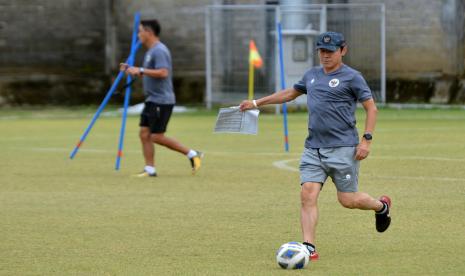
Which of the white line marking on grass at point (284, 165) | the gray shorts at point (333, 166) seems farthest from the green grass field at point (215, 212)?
the gray shorts at point (333, 166)

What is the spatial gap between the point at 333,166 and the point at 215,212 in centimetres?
292

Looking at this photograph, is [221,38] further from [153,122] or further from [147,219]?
[147,219]

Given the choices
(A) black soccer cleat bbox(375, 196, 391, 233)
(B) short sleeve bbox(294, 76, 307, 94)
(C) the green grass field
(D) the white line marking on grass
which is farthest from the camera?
(D) the white line marking on grass

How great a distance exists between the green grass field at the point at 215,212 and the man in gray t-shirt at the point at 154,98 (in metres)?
0.35

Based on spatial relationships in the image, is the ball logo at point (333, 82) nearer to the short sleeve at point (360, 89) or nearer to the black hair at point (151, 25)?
the short sleeve at point (360, 89)

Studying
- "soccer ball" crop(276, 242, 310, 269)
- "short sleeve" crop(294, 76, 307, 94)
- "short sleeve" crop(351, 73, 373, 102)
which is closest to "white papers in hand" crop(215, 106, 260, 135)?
"short sleeve" crop(294, 76, 307, 94)

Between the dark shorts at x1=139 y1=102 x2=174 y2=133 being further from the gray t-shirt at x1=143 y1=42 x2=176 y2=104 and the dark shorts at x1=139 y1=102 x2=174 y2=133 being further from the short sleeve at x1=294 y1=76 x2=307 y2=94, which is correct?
the short sleeve at x1=294 y1=76 x2=307 y2=94

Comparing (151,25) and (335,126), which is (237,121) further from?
(151,25)

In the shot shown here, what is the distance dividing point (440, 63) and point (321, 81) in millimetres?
25830

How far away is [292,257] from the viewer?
347 inches

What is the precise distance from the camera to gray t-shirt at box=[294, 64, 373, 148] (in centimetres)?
952

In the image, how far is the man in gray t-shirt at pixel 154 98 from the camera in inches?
631

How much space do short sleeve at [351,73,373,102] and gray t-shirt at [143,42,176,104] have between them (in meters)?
6.66

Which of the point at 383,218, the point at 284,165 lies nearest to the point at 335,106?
the point at 383,218
